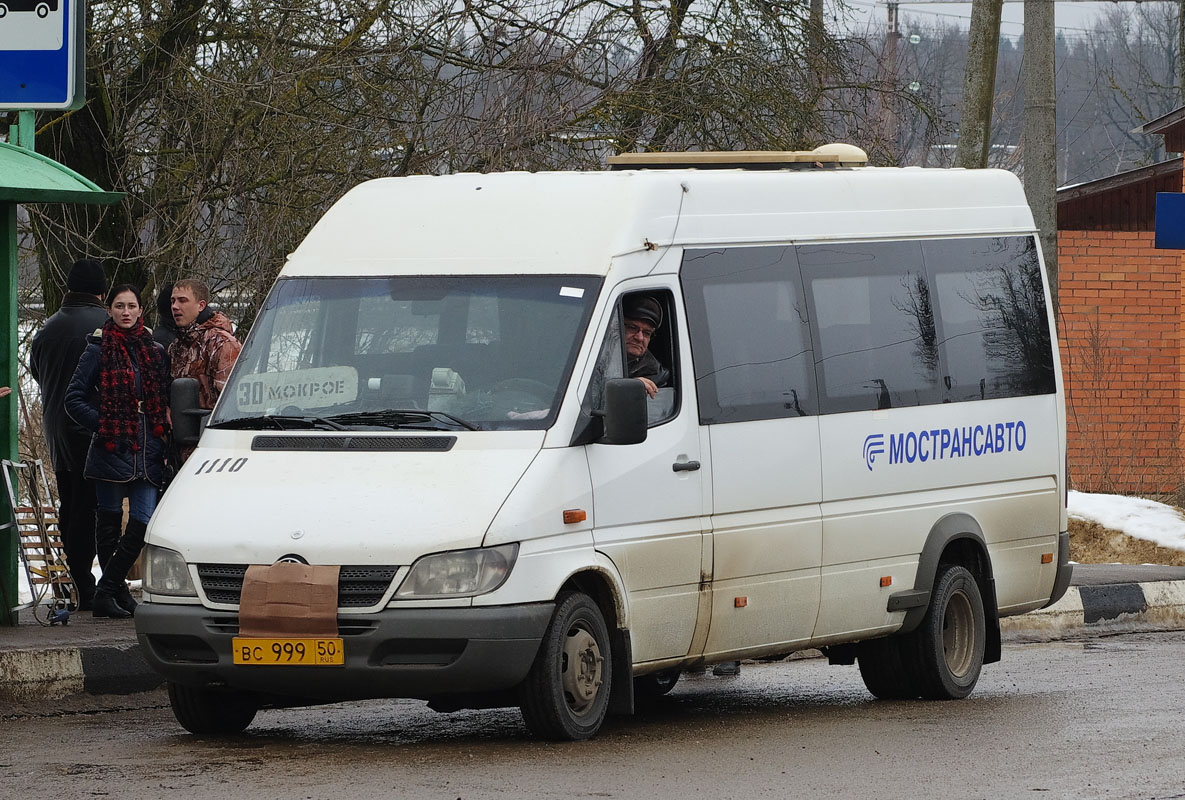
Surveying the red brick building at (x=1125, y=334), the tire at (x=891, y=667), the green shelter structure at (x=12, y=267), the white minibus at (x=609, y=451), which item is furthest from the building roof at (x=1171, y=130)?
the green shelter structure at (x=12, y=267)

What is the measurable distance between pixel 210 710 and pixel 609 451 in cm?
194

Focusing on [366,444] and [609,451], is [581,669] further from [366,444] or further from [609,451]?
[366,444]

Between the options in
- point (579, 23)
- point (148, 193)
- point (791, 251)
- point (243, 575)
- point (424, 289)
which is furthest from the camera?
point (579, 23)

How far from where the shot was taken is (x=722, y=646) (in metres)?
8.70

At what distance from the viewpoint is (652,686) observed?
10.1 m

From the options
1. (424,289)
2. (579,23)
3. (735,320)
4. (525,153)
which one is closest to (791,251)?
(735,320)

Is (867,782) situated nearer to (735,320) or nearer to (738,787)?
(738,787)

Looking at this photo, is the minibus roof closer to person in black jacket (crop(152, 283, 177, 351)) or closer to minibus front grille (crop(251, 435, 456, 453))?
minibus front grille (crop(251, 435, 456, 453))

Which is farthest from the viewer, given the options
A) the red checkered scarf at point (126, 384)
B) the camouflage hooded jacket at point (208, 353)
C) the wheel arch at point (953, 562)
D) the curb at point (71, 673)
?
the camouflage hooded jacket at point (208, 353)

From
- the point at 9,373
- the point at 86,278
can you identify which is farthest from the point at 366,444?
the point at 86,278

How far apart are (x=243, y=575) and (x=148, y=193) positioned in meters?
7.65

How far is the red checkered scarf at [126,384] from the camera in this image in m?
10.6

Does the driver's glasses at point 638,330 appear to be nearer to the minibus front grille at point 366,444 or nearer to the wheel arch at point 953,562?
the minibus front grille at point 366,444

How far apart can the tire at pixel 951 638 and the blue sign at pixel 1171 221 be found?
491cm
